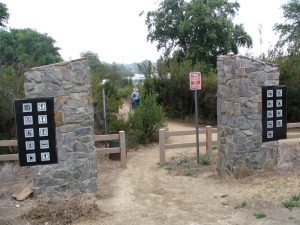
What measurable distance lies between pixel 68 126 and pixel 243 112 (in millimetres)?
3621

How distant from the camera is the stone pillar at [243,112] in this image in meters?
8.70

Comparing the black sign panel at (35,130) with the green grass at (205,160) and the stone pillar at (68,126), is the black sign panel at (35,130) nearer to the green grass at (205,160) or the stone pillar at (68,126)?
the stone pillar at (68,126)

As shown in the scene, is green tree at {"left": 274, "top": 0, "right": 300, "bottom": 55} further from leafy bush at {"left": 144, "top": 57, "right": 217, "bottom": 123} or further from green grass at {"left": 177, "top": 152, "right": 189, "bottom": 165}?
green grass at {"left": 177, "top": 152, "right": 189, "bottom": 165}

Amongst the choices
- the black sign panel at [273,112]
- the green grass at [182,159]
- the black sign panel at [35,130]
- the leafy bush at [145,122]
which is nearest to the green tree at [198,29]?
the leafy bush at [145,122]

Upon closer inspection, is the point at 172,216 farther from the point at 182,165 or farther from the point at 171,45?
the point at 171,45

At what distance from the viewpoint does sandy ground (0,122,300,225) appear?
6.51 metres

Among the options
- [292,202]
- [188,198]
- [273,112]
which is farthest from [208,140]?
[292,202]

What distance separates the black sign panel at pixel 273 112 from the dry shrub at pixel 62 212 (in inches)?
160

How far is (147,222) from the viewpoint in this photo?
21.1ft

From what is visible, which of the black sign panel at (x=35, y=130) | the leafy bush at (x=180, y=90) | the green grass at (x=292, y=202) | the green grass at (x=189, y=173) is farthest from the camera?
the leafy bush at (x=180, y=90)

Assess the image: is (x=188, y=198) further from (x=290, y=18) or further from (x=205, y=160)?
(x=290, y=18)

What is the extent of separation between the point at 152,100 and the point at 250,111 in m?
5.72

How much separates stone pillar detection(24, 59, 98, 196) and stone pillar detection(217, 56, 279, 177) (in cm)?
297

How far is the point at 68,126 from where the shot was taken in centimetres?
759
